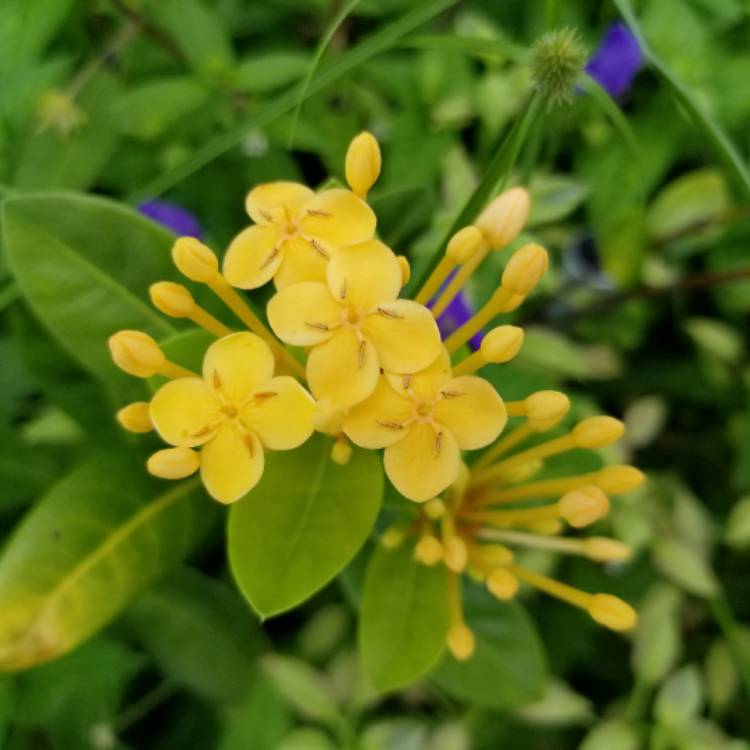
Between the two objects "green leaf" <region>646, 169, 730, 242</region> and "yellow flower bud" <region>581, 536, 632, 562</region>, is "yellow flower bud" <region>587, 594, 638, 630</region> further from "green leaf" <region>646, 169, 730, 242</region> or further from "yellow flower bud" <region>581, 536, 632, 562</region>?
"green leaf" <region>646, 169, 730, 242</region>

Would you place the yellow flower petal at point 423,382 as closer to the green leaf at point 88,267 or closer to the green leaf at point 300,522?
the green leaf at point 300,522

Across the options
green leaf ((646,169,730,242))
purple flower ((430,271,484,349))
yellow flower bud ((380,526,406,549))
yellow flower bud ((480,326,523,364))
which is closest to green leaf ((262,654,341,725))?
yellow flower bud ((380,526,406,549))

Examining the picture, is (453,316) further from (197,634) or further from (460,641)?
(197,634)

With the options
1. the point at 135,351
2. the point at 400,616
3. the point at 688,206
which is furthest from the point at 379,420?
the point at 688,206

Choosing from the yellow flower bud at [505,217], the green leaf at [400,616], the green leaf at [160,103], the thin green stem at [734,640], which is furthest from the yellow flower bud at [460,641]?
the green leaf at [160,103]

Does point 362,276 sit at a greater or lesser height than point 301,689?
greater

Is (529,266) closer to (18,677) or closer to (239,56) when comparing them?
(18,677)
